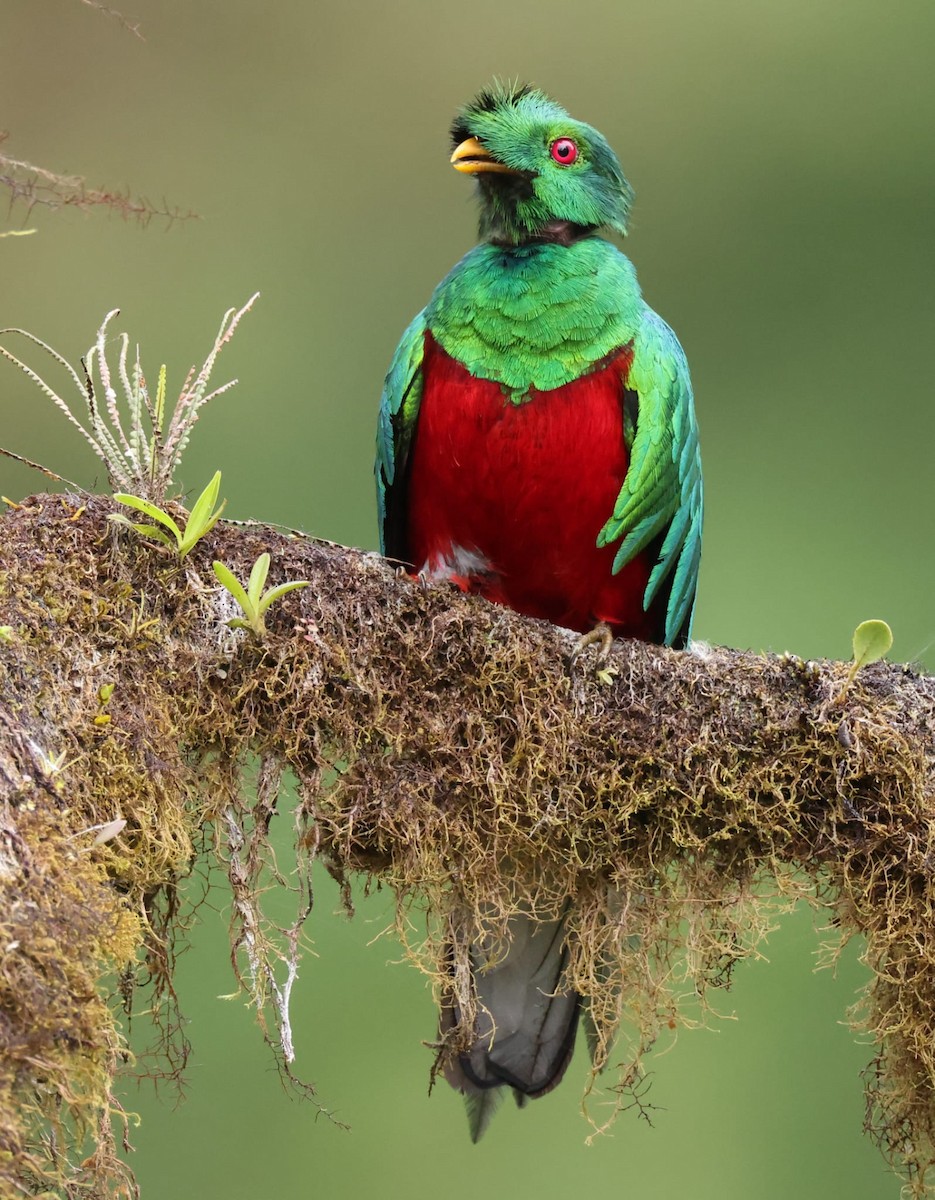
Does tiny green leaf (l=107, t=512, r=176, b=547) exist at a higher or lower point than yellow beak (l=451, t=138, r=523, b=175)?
lower

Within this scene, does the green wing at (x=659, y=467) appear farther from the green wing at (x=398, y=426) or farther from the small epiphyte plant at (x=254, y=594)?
the small epiphyte plant at (x=254, y=594)

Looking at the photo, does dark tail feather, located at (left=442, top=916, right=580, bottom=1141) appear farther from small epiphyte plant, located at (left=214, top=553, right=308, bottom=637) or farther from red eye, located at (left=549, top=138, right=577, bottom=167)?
red eye, located at (left=549, top=138, right=577, bottom=167)

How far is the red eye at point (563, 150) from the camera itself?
321 cm

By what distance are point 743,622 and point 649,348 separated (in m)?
3.06

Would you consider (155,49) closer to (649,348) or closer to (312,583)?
(649,348)

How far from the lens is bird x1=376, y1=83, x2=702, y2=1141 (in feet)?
9.60

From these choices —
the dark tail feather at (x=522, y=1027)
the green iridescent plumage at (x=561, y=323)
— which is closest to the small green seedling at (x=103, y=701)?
the dark tail feather at (x=522, y=1027)

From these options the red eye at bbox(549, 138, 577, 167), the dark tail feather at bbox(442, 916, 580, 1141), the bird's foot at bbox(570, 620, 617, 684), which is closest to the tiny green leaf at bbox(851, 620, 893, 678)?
the bird's foot at bbox(570, 620, 617, 684)

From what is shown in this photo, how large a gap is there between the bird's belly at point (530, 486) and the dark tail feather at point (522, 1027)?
2.27ft

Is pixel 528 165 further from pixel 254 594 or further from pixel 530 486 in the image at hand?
pixel 254 594

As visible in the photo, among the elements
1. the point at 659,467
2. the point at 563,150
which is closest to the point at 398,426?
the point at 659,467

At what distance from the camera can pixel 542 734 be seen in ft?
7.98

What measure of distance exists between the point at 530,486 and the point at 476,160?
732mm

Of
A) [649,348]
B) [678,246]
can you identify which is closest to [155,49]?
[678,246]
